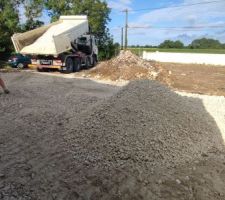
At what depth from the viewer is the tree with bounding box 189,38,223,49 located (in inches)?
3135

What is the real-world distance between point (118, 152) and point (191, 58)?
33981 millimetres

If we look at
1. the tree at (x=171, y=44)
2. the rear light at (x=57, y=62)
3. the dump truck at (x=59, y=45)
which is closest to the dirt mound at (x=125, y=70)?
the dump truck at (x=59, y=45)

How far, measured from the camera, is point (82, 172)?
237 inches

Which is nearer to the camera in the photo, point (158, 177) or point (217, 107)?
point (158, 177)

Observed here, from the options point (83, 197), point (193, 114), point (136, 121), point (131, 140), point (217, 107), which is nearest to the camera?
point (83, 197)

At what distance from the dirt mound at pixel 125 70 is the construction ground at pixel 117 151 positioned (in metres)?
11.2

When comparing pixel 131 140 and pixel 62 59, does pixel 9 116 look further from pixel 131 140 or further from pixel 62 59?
pixel 62 59

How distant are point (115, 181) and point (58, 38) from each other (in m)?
16.6

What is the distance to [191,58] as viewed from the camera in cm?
3925

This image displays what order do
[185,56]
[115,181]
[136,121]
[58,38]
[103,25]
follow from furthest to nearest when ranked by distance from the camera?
[185,56]
[103,25]
[58,38]
[136,121]
[115,181]

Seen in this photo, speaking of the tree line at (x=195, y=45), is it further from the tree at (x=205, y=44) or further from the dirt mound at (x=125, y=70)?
the dirt mound at (x=125, y=70)

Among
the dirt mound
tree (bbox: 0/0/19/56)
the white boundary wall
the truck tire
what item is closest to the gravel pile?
the dirt mound

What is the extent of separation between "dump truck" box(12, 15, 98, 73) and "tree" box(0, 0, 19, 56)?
5.77 meters

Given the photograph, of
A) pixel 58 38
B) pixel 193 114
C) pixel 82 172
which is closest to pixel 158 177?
pixel 82 172
